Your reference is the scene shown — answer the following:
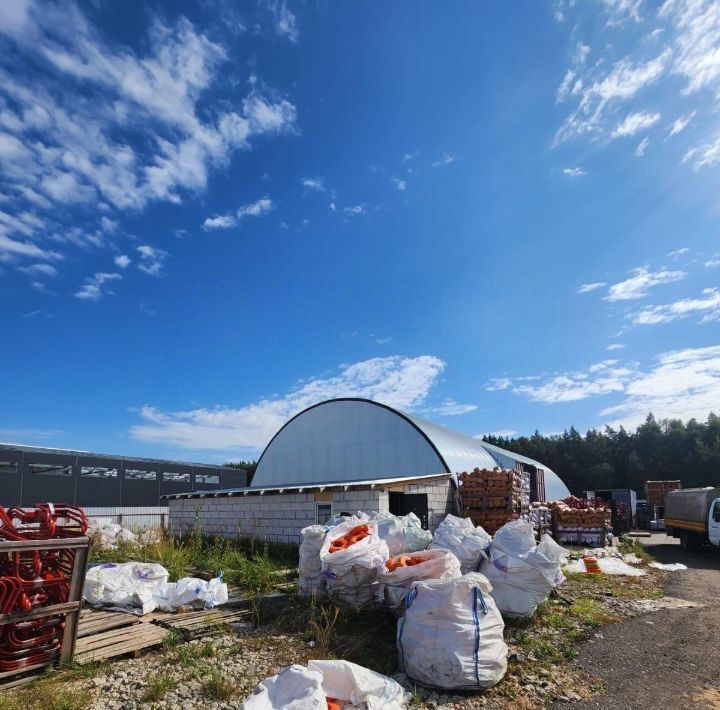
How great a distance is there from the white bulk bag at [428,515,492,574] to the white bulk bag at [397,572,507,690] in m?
2.07

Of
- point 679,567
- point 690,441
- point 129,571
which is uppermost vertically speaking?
point 690,441

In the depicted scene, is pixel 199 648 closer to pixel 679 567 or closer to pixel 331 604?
pixel 331 604

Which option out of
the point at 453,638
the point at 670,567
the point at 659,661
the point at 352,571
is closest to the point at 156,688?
the point at 453,638

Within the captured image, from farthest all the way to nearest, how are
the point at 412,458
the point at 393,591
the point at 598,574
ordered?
the point at 412,458 < the point at 598,574 < the point at 393,591

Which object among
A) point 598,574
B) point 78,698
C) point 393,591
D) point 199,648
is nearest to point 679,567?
point 598,574

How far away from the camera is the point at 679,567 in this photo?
549 inches

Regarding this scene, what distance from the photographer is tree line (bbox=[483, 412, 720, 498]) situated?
55094 mm

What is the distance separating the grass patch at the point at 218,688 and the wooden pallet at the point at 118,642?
120 cm

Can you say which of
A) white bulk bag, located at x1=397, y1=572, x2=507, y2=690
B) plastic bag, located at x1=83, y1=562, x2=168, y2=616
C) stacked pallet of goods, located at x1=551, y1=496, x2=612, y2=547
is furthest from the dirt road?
stacked pallet of goods, located at x1=551, y1=496, x2=612, y2=547

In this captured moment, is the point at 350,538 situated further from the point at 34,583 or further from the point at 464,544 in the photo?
the point at 34,583

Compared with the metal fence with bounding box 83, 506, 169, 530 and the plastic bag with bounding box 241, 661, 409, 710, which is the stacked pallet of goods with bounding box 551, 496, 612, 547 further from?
the plastic bag with bounding box 241, 661, 409, 710

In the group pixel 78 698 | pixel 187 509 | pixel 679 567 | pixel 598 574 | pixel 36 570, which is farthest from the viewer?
pixel 187 509

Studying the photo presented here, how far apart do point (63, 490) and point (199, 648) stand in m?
25.7

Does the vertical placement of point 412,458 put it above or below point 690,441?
below
